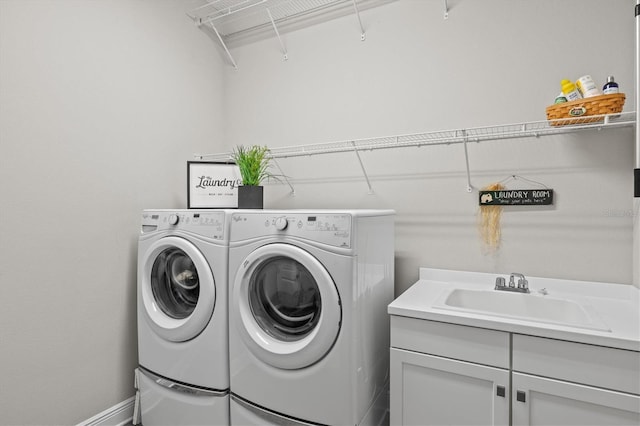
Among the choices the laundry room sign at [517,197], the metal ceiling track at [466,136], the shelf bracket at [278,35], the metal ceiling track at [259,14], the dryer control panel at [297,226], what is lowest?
the dryer control panel at [297,226]

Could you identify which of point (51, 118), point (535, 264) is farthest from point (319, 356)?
point (51, 118)

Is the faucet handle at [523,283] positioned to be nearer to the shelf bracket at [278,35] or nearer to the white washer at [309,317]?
the white washer at [309,317]

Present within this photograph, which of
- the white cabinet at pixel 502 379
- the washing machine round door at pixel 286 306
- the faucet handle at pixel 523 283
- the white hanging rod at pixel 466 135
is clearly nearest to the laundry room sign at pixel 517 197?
the white hanging rod at pixel 466 135

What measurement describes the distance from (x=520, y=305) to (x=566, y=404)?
1.70ft

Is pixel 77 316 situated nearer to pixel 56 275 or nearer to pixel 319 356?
pixel 56 275

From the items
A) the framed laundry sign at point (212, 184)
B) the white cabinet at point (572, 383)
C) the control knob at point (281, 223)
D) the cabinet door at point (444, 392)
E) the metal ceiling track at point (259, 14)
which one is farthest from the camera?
the metal ceiling track at point (259, 14)

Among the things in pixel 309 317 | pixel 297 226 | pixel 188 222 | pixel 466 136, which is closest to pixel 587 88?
pixel 466 136

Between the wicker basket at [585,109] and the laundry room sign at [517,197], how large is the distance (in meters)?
0.35

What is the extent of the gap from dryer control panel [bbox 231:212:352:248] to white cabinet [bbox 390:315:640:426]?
423 millimetres

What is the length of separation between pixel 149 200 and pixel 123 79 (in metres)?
0.71

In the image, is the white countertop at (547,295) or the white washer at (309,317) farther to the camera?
the white washer at (309,317)

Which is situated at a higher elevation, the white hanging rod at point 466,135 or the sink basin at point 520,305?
the white hanging rod at point 466,135

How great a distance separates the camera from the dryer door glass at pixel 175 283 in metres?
1.83

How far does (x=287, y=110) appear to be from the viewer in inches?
94.6
